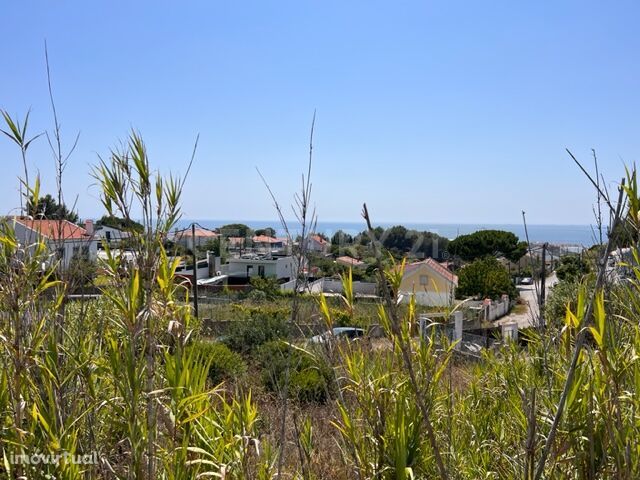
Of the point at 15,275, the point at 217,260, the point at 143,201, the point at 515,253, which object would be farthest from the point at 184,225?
the point at 515,253

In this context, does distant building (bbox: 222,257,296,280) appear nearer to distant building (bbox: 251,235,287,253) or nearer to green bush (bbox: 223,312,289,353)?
distant building (bbox: 251,235,287,253)

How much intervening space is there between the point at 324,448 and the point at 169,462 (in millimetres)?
1373

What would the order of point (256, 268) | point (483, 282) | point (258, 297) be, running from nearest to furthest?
point (258, 297), point (483, 282), point (256, 268)

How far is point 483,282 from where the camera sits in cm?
2947

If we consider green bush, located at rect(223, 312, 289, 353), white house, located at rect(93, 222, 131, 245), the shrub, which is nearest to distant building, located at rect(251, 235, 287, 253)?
the shrub

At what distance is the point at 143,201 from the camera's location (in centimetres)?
149

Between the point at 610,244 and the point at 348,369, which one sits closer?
the point at 610,244

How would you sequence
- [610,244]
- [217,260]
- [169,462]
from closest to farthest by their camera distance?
1. [610,244]
2. [169,462]
3. [217,260]

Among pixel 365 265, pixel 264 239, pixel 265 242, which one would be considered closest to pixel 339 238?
pixel 365 265

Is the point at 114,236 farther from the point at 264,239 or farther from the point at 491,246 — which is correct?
the point at 264,239

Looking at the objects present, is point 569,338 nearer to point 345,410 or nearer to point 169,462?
point 345,410

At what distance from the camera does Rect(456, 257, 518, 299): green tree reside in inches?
1160

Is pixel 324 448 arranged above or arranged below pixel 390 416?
below

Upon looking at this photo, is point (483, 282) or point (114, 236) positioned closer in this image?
point (114, 236)
